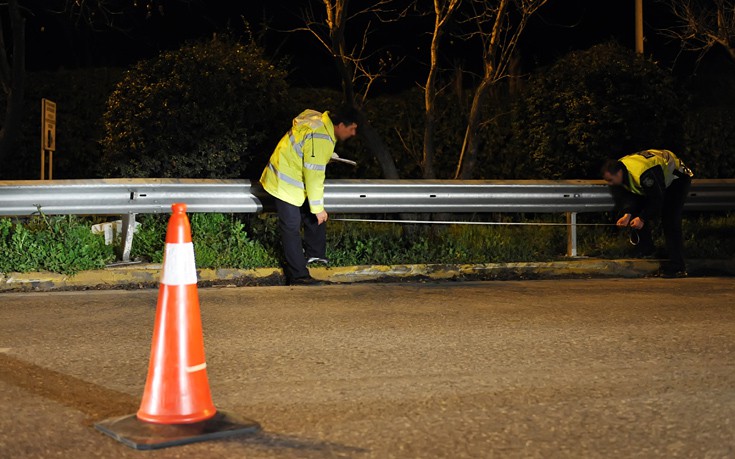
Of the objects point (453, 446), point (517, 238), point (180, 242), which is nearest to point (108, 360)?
point (180, 242)

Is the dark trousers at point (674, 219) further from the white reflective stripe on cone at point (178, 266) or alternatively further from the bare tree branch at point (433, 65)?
the white reflective stripe on cone at point (178, 266)

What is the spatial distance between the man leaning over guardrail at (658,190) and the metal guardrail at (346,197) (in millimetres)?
678

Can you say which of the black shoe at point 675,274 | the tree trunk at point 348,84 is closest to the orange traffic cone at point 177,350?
the black shoe at point 675,274

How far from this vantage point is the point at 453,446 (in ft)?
14.5

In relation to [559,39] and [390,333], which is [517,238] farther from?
[559,39]

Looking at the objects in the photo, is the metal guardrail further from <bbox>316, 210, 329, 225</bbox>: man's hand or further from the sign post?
the sign post

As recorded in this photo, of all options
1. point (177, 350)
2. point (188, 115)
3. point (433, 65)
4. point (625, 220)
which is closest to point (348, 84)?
point (433, 65)

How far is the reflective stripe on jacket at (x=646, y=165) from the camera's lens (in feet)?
34.5

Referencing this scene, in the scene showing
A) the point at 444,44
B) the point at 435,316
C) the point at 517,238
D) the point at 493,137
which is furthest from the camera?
the point at 444,44

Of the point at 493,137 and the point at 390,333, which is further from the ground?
the point at 493,137

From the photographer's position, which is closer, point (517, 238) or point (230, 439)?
point (230, 439)

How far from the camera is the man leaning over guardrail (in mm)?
10406

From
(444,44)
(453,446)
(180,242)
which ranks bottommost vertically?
(453,446)

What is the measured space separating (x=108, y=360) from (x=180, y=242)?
1.53m
